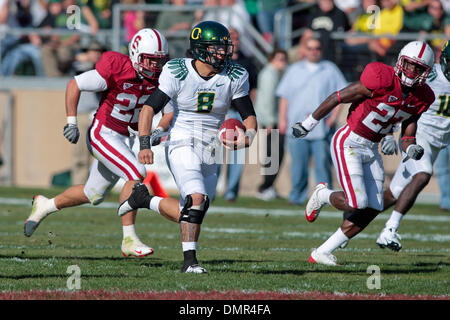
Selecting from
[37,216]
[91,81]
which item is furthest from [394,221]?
[37,216]

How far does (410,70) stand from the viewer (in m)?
6.38

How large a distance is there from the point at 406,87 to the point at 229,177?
5618mm

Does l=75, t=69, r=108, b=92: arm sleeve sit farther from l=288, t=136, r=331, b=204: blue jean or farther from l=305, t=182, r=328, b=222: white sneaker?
l=288, t=136, r=331, b=204: blue jean

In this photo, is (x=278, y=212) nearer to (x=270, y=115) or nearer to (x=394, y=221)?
(x=270, y=115)

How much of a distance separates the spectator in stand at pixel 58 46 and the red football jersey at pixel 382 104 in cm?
790

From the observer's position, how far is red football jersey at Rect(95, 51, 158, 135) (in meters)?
6.71

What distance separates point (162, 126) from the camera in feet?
20.5

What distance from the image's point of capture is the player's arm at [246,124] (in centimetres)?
595

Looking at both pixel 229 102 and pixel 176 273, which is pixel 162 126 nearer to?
pixel 229 102

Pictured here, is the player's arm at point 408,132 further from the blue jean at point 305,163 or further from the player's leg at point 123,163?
the blue jean at point 305,163

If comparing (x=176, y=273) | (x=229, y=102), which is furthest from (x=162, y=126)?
(x=176, y=273)

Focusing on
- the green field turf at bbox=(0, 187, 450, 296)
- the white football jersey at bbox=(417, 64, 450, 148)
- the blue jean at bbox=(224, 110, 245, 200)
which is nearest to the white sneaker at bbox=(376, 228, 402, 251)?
the green field turf at bbox=(0, 187, 450, 296)

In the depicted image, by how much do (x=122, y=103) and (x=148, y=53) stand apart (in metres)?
0.46

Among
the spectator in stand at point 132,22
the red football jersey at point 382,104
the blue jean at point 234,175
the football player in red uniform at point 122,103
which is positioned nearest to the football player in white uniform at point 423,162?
the red football jersey at point 382,104
